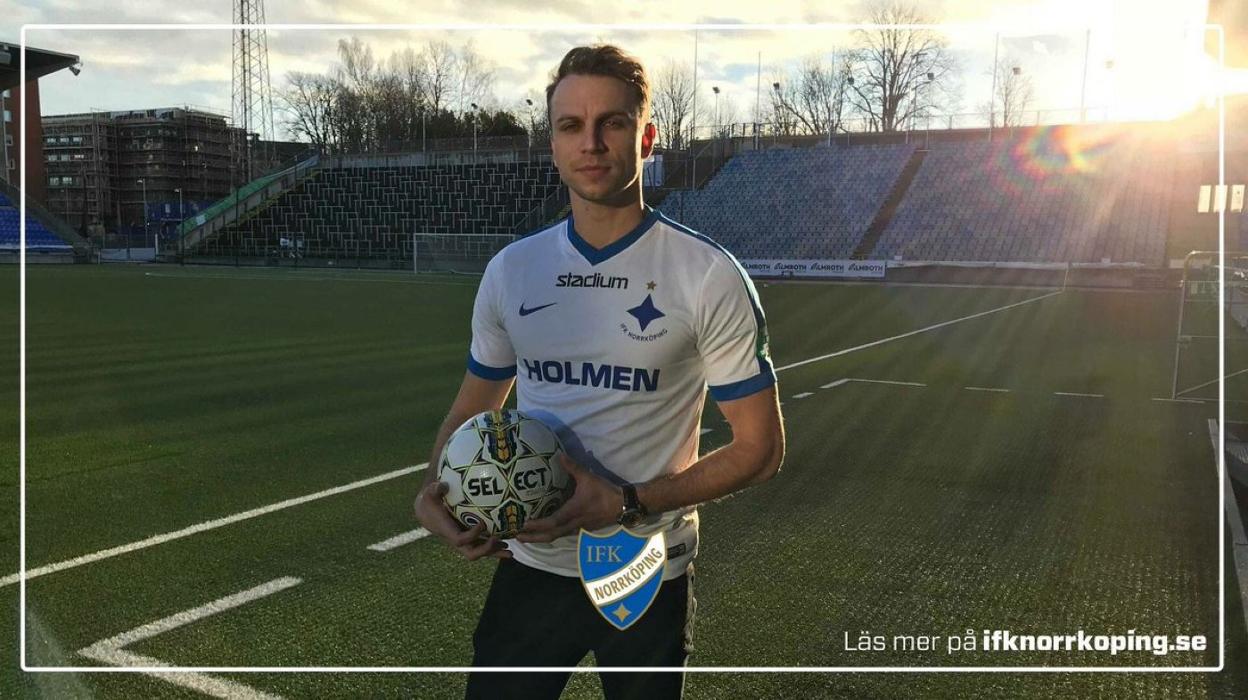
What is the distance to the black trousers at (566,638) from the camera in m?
2.08

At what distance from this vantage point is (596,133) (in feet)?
6.04

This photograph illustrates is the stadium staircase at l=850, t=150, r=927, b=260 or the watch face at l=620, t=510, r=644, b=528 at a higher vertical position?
the stadium staircase at l=850, t=150, r=927, b=260

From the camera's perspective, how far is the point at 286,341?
1413 cm

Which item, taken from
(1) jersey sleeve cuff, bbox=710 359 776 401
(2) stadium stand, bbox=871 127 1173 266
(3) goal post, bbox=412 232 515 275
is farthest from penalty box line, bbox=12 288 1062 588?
(2) stadium stand, bbox=871 127 1173 266

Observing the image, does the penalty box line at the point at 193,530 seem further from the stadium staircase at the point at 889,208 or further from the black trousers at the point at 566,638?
the stadium staircase at the point at 889,208

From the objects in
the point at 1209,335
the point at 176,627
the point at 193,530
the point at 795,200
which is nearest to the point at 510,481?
the point at 176,627

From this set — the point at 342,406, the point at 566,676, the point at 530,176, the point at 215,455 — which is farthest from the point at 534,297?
the point at 530,176

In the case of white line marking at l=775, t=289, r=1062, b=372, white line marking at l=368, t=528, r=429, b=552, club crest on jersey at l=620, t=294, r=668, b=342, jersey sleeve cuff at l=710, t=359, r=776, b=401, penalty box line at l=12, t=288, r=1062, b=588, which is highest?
club crest on jersey at l=620, t=294, r=668, b=342

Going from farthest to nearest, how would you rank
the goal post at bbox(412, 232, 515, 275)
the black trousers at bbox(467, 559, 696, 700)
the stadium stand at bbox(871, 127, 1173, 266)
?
the goal post at bbox(412, 232, 515, 275) → the stadium stand at bbox(871, 127, 1173, 266) → the black trousers at bbox(467, 559, 696, 700)

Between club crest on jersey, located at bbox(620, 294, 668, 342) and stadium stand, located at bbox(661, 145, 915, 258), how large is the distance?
38403 mm

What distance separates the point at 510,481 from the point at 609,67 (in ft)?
3.03

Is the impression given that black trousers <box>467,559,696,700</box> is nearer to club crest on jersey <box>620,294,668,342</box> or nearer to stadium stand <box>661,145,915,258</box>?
club crest on jersey <box>620,294,668,342</box>

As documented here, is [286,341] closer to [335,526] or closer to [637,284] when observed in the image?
[335,526]

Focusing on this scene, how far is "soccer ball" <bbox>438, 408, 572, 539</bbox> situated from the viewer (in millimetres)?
1948
